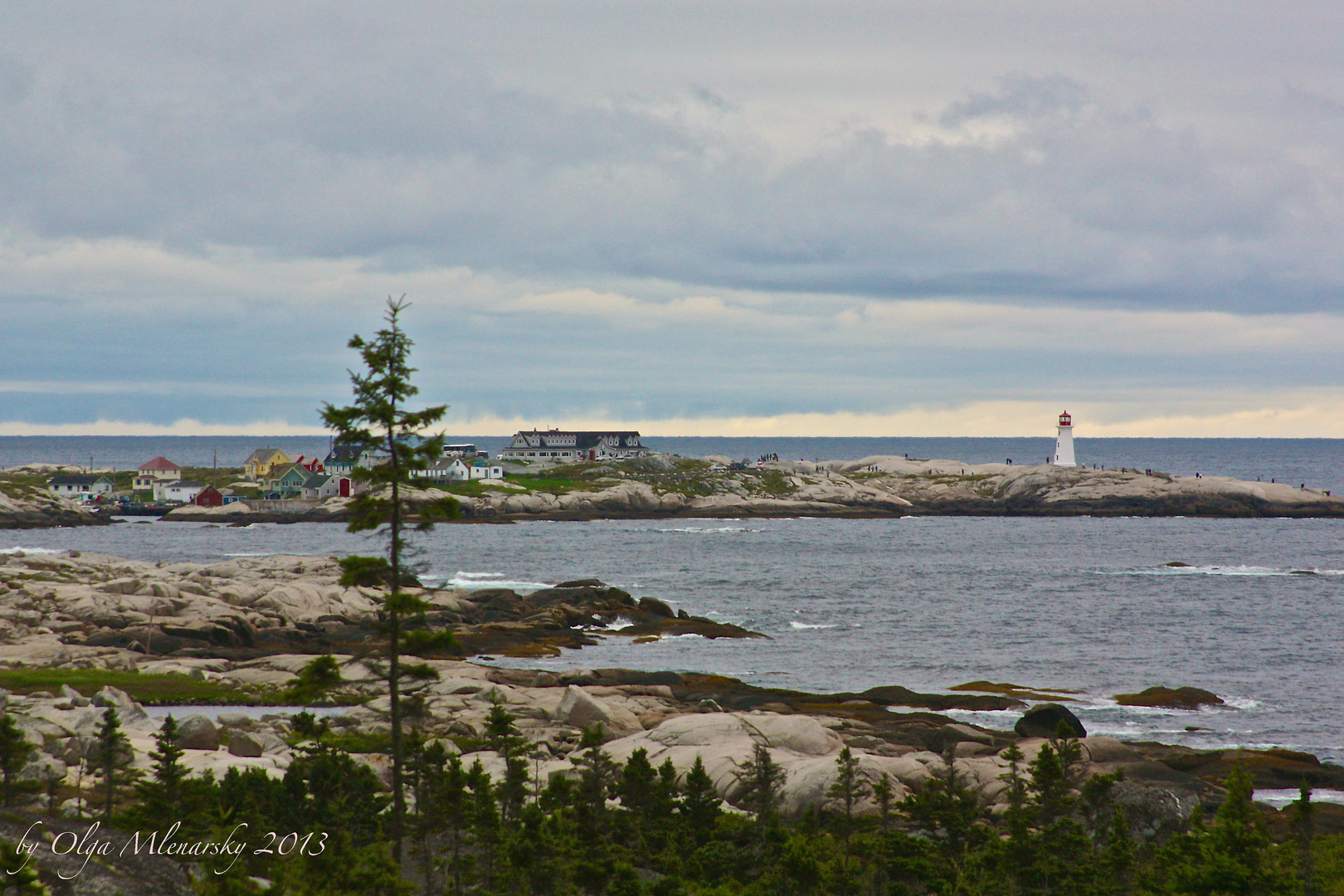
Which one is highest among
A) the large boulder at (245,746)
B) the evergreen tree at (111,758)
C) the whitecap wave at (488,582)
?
the evergreen tree at (111,758)

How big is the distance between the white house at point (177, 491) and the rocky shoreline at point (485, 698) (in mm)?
110770

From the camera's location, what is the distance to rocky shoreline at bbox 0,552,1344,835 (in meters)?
35.1

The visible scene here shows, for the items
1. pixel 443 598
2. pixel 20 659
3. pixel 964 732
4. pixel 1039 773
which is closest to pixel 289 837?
pixel 1039 773

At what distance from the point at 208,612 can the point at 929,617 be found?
51467 mm

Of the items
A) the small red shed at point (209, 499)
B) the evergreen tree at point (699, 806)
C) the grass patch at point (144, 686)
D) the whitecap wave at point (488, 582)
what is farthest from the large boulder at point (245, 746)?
the small red shed at point (209, 499)

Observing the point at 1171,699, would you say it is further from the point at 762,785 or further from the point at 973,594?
the point at 973,594

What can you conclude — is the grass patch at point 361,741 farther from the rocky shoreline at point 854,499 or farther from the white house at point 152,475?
the white house at point 152,475

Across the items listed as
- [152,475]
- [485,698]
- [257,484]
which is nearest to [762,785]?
[485,698]

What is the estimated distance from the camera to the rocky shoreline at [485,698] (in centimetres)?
3512

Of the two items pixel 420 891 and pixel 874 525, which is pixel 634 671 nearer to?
pixel 420 891

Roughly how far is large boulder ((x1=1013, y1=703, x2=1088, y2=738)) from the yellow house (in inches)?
6645

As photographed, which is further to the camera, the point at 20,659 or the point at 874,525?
the point at 874,525

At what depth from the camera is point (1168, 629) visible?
74.9 m

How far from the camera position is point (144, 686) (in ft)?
161
